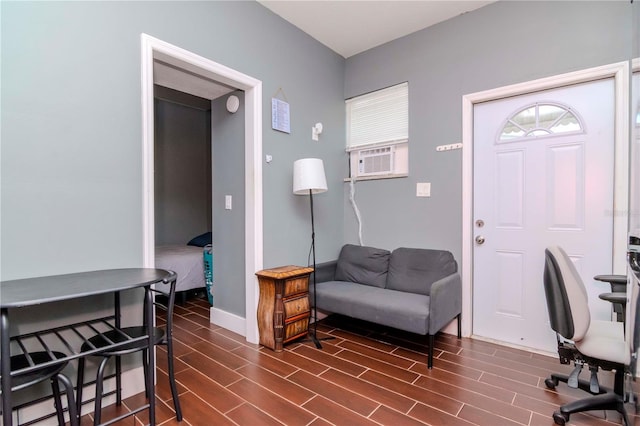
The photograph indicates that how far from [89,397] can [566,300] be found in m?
2.69

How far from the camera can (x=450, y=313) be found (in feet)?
8.47

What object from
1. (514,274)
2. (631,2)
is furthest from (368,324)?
(631,2)

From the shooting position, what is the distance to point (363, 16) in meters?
2.88

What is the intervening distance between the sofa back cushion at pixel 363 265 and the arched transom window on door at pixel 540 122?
1.54 meters

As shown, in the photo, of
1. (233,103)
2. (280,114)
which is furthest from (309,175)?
(233,103)

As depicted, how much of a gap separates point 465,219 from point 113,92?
2.84 metres

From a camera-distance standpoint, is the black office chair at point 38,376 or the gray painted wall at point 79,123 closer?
the black office chair at point 38,376

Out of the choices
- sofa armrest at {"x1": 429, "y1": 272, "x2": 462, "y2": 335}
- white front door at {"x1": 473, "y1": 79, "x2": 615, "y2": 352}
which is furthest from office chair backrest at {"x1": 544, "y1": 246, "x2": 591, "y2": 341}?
white front door at {"x1": 473, "y1": 79, "x2": 615, "y2": 352}

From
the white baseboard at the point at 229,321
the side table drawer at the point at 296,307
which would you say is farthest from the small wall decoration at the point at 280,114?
the white baseboard at the point at 229,321

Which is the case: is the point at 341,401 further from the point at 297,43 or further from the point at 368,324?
the point at 297,43

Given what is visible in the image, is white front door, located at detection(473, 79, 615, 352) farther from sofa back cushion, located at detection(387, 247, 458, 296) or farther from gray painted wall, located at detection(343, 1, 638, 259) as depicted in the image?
sofa back cushion, located at detection(387, 247, 458, 296)

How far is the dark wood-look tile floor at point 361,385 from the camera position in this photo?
173 cm

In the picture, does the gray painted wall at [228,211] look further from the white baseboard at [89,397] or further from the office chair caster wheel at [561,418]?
the office chair caster wheel at [561,418]

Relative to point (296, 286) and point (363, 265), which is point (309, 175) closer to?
point (296, 286)
